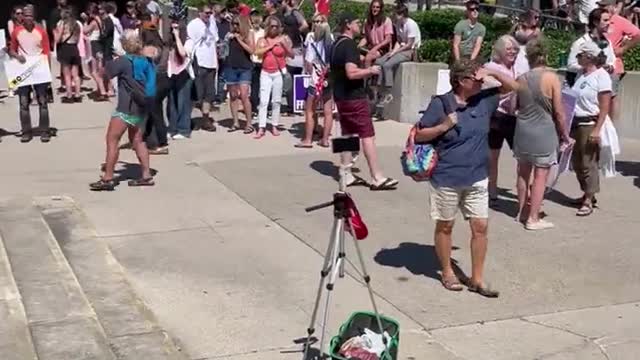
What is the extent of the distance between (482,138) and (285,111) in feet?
27.1

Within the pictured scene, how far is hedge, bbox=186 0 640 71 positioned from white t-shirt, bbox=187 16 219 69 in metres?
2.04

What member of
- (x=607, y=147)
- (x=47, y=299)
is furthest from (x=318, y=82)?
(x=47, y=299)

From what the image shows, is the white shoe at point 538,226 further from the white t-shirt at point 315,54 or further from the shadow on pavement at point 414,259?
the white t-shirt at point 315,54

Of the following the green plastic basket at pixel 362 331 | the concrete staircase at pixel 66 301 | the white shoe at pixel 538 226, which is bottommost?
the concrete staircase at pixel 66 301

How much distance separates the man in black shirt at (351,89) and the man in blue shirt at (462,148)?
9.33 ft

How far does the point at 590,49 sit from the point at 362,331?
4.60 metres

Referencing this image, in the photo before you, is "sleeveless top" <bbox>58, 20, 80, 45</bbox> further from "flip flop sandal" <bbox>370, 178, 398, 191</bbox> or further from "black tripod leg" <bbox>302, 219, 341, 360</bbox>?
"black tripod leg" <bbox>302, 219, 341, 360</bbox>

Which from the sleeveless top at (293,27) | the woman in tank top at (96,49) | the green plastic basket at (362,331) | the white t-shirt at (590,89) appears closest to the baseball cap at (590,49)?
the white t-shirt at (590,89)

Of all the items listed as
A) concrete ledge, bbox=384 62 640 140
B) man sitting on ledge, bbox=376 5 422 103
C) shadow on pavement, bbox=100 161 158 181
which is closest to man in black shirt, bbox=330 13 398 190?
shadow on pavement, bbox=100 161 158 181

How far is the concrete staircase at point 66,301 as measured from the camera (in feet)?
19.3

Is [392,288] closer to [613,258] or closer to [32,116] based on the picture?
[613,258]

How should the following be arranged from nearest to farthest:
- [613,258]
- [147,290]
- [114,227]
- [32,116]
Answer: [147,290] → [613,258] → [114,227] → [32,116]

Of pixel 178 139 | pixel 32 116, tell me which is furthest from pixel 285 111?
pixel 32 116

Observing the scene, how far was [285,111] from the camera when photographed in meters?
14.8
